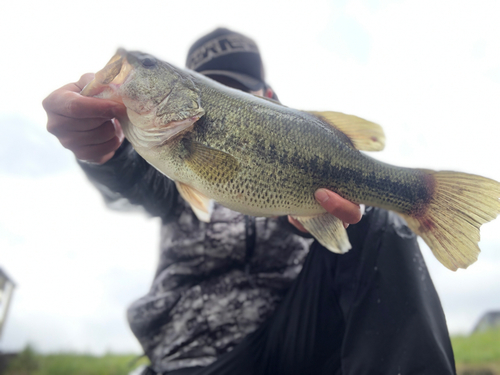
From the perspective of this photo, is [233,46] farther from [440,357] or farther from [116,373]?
[116,373]

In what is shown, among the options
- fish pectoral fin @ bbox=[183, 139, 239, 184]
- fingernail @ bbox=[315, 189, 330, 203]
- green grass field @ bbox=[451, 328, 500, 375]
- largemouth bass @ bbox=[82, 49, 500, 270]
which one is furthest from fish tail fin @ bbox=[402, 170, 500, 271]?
green grass field @ bbox=[451, 328, 500, 375]

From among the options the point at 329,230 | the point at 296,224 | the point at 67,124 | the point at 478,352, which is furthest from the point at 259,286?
the point at 478,352

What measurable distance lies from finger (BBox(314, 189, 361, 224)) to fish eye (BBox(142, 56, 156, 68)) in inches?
39.0

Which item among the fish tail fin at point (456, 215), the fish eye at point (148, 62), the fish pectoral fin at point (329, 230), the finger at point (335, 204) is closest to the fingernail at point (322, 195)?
the finger at point (335, 204)

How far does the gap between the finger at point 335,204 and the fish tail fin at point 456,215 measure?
355 millimetres

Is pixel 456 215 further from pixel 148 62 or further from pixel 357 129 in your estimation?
pixel 148 62

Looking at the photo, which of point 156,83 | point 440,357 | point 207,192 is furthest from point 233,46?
point 440,357

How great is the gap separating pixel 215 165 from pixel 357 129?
79cm

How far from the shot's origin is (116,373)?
738 cm

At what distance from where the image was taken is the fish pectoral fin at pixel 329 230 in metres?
1.60

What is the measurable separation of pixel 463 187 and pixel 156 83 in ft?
5.09

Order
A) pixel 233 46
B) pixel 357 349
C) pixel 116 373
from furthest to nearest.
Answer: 1. pixel 116 373
2. pixel 233 46
3. pixel 357 349

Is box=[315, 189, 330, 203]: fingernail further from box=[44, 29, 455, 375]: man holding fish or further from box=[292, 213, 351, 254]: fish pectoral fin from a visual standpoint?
box=[292, 213, 351, 254]: fish pectoral fin

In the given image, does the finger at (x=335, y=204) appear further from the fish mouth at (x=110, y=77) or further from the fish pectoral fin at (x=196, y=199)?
the fish mouth at (x=110, y=77)
